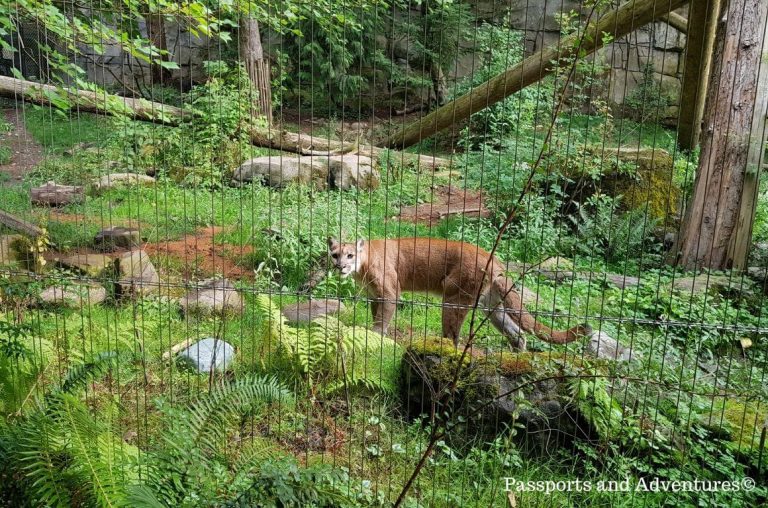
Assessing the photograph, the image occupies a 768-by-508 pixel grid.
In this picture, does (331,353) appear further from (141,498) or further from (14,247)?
(14,247)

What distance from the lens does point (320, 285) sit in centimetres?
655

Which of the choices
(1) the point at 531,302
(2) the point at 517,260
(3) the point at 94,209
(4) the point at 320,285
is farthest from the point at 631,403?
(3) the point at 94,209

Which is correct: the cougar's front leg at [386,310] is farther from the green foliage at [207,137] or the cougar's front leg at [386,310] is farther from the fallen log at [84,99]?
the green foliage at [207,137]

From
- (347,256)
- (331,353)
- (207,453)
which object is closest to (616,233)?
(347,256)

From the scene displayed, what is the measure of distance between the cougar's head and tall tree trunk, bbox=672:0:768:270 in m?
3.73

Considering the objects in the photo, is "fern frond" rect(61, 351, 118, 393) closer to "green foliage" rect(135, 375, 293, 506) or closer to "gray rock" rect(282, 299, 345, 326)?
"green foliage" rect(135, 375, 293, 506)

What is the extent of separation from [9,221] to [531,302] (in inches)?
214

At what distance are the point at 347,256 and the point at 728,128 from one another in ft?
14.4

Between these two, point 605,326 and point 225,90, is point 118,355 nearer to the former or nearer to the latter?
point 605,326

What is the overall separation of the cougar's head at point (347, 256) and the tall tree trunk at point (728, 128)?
12.2 ft

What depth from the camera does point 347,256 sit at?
6559mm

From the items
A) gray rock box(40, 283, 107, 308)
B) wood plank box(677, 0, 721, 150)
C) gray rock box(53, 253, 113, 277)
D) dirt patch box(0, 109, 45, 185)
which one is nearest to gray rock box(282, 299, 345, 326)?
gray rock box(40, 283, 107, 308)

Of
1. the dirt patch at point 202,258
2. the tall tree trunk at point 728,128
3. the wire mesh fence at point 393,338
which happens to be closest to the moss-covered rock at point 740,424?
the wire mesh fence at point 393,338

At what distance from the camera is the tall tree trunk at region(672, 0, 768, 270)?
7.50 metres
